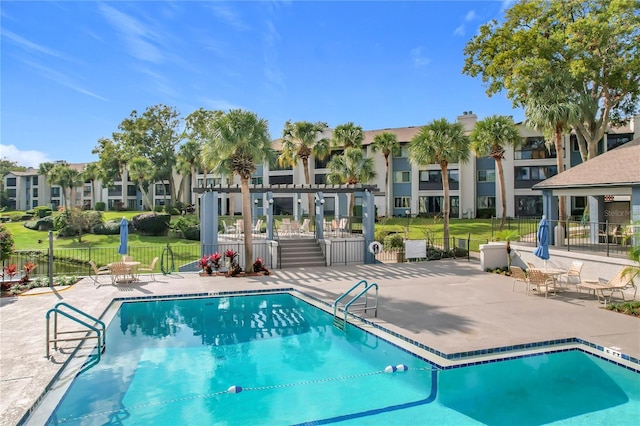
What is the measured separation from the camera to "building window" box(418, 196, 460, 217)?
4769cm

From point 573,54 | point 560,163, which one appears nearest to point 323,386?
point 560,163

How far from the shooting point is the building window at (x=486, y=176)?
4616 centimetres

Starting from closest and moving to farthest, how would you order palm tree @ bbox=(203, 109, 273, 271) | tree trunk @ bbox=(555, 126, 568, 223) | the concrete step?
palm tree @ bbox=(203, 109, 273, 271)
the concrete step
tree trunk @ bbox=(555, 126, 568, 223)

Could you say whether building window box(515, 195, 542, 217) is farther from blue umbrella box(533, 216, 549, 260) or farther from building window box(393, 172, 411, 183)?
blue umbrella box(533, 216, 549, 260)

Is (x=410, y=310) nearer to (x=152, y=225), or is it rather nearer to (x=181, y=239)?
(x=181, y=239)

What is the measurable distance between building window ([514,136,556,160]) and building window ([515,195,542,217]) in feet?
13.4

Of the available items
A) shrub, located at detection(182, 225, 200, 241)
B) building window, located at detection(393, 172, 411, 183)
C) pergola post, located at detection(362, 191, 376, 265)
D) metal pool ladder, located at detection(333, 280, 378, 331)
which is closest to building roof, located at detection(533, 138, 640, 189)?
pergola post, located at detection(362, 191, 376, 265)

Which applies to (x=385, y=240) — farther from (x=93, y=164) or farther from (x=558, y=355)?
(x=93, y=164)

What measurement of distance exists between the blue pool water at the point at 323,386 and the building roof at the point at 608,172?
31.5 feet

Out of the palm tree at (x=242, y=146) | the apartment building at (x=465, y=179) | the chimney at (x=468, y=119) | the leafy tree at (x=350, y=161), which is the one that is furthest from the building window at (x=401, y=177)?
the palm tree at (x=242, y=146)

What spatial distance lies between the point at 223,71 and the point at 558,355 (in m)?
19.6

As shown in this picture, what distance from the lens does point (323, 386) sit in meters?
8.38

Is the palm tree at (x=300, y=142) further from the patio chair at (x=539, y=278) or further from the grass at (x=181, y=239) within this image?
the patio chair at (x=539, y=278)

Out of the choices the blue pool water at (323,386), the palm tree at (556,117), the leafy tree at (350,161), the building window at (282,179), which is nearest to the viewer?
the blue pool water at (323,386)
